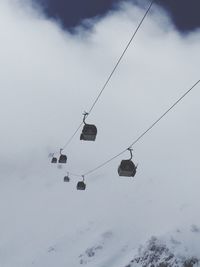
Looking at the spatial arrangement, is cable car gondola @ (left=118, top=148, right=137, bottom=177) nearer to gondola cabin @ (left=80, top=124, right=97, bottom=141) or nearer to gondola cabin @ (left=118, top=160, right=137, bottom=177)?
gondola cabin @ (left=118, top=160, right=137, bottom=177)

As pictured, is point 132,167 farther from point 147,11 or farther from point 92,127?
point 147,11

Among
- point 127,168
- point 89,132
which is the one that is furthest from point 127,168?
point 89,132

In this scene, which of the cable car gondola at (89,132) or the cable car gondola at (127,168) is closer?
the cable car gondola at (127,168)

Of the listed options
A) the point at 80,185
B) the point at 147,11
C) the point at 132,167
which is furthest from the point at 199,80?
the point at 80,185

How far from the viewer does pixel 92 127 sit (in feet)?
72.4

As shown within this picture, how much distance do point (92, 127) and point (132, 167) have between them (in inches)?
102

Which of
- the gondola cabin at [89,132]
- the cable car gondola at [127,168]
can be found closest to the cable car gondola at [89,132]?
the gondola cabin at [89,132]

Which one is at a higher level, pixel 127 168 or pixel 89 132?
pixel 89 132

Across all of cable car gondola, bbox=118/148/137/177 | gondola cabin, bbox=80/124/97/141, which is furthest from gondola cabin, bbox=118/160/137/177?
gondola cabin, bbox=80/124/97/141

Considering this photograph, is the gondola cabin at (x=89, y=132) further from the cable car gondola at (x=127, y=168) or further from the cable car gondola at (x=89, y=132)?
the cable car gondola at (x=127, y=168)

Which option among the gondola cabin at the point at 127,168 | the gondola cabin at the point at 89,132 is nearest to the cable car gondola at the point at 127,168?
the gondola cabin at the point at 127,168

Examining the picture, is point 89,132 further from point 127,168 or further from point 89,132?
point 127,168

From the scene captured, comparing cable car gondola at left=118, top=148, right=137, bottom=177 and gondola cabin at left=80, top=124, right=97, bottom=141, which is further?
gondola cabin at left=80, top=124, right=97, bottom=141

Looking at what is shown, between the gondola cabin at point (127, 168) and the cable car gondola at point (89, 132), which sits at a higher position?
the cable car gondola at point (89, 132)
